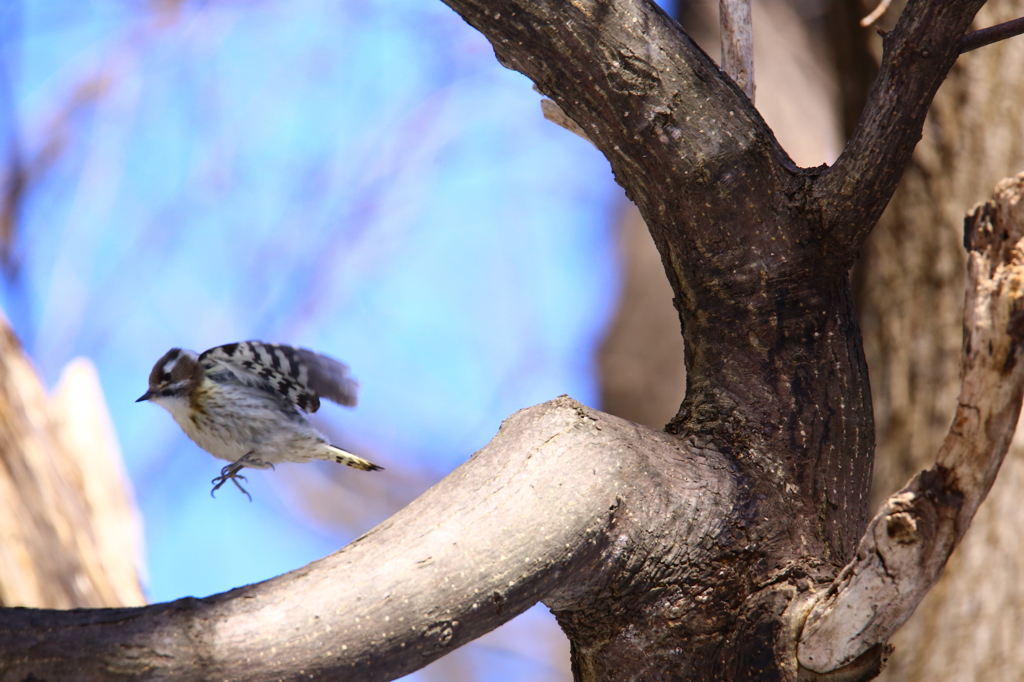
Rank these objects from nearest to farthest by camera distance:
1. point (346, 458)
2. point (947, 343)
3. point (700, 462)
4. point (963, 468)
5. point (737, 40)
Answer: point (963, 468) → point (700, 462) → point (737, 40) → point (346, 458) → point (947, 343)

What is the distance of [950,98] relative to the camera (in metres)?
2.35

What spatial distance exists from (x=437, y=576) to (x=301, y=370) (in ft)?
1.76

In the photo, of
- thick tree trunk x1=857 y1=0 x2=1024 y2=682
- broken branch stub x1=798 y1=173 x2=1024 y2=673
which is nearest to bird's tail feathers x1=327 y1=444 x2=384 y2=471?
broken branch stub x1=798 y1=173 x2=1024 y2=673

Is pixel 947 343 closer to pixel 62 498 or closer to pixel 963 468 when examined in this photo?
Answer: pixel 963 468

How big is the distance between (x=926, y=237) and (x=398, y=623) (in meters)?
2.14

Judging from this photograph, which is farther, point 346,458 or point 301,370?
point 346,458

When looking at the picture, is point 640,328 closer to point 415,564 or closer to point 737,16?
point 737,16

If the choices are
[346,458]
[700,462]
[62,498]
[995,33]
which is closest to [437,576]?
[700,462]

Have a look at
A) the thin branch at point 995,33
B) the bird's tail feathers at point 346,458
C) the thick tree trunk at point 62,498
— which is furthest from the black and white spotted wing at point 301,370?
the thick tree trunk at point 62,498

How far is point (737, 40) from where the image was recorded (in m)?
1.30

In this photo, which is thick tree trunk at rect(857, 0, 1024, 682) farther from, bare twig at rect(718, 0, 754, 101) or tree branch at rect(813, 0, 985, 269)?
tree branch at rect(813, 0, 985, 269)

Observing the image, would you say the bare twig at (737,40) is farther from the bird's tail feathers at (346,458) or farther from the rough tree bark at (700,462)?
the bird's tail feathers at (346,458)

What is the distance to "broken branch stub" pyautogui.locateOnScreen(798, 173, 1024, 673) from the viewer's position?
0.79 meters

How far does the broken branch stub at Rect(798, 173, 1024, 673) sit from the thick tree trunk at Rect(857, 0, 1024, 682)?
1534mm
